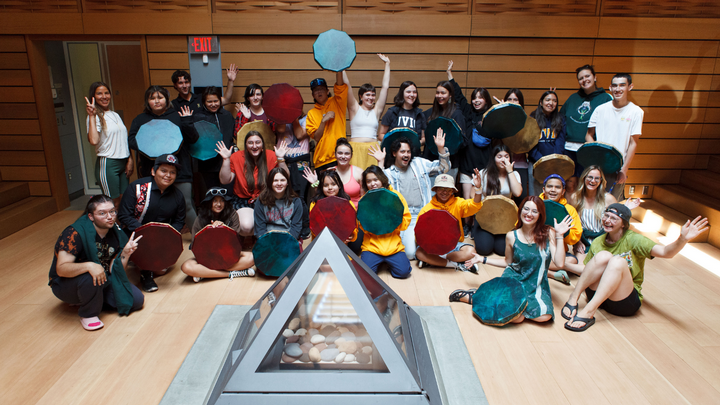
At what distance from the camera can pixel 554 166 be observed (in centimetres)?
395

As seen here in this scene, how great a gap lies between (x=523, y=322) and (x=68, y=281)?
9.43ft

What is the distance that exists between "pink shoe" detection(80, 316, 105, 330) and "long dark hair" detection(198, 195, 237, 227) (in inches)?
40.0

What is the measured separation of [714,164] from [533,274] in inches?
165

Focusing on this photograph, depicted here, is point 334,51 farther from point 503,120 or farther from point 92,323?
point 92,323

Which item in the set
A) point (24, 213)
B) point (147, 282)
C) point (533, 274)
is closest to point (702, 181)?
point (533, 274)

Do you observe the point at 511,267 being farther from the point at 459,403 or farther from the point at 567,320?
the point at 459,403

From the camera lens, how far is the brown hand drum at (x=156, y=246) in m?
3.18

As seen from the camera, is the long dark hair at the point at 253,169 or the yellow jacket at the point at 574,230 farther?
the long dark hair at the point at 253,169

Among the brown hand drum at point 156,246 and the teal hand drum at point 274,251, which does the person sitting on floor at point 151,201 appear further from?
the teal hand drum at point 274,251

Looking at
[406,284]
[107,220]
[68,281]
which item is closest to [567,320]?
[406,284]

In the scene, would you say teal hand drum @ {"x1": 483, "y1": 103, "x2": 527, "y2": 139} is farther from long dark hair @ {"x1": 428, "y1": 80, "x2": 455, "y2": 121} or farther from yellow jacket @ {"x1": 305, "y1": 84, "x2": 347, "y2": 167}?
yellow jacket @ {"x1": 305, "y1": 84, "x2": 347, "y2": 167}

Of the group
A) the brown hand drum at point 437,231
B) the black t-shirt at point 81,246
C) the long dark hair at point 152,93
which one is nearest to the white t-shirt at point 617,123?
the brown hand drum at point 437,231

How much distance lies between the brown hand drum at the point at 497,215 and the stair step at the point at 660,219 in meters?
1.87

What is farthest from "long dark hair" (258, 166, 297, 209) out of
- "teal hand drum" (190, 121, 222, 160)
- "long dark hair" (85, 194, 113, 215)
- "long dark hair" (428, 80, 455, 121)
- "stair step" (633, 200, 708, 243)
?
"stair step" (633, 200, 708, 243)
